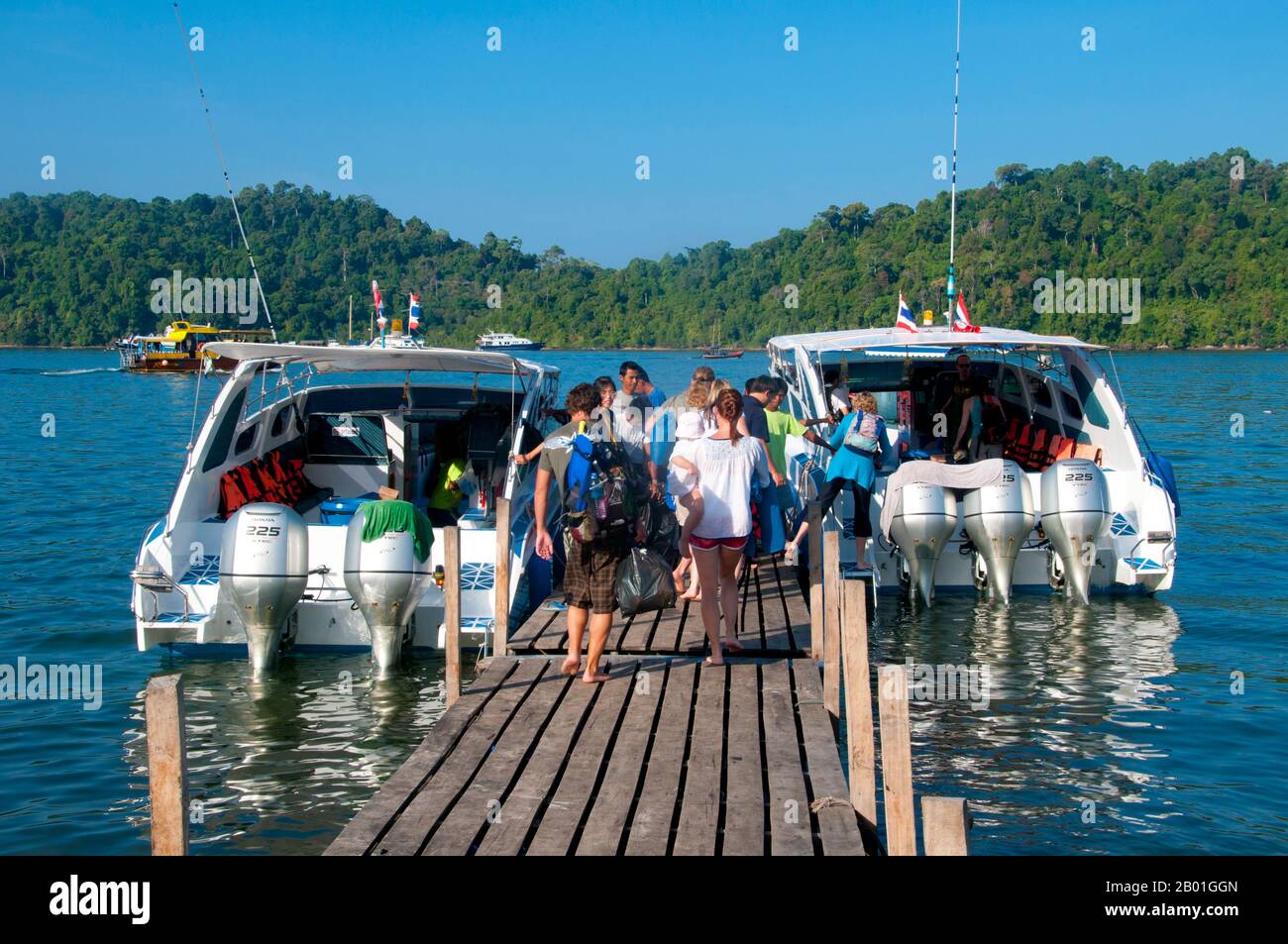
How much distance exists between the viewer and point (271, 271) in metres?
67.7

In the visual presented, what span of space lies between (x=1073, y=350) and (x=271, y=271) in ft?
198

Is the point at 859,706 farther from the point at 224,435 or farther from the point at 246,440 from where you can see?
the point at 246,440

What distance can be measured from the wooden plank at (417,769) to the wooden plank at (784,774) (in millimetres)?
1670

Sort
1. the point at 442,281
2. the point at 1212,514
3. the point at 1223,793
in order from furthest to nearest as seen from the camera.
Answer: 1. the point at 442,281
2. the point at 1212,514
3. the point at 1223,793

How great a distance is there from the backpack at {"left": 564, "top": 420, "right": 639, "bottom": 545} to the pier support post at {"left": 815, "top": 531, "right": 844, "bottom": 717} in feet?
4.40

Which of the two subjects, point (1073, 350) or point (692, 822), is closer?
point (692, 822)

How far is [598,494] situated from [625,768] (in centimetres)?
180

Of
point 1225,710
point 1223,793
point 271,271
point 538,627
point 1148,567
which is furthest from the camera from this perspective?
point 271,271

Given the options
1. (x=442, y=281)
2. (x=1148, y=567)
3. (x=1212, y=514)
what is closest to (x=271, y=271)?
(x=442, y=281)

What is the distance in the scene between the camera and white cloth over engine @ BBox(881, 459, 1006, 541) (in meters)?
11.5

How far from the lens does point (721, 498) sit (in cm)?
757

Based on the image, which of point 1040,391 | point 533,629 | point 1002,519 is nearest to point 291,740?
point 533,629
